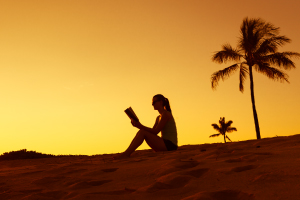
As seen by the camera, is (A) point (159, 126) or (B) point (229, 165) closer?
(B) point (229, 165)

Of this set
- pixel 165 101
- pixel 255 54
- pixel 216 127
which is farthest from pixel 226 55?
pixel 216 127

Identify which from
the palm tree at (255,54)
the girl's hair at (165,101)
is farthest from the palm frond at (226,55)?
the girl's hair at (165,101)

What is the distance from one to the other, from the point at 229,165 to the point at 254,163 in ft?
0.77

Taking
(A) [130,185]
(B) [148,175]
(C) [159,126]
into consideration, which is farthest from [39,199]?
(C) [159,126]

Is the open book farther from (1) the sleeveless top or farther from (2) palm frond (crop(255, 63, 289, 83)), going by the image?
(2) palm frond (crop(255, 63, 289, 83))

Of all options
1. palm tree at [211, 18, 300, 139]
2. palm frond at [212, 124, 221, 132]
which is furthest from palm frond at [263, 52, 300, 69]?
palm frond at [212, 124, 221, 132]

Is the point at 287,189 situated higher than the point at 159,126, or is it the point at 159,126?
the point at 159,126

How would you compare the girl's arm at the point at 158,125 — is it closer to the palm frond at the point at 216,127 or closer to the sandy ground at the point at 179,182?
the sandy ground at the point at 179,182

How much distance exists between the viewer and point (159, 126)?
5973 millimetres

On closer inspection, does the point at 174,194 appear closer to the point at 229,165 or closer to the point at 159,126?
the point at 229,165

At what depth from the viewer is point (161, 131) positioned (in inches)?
243

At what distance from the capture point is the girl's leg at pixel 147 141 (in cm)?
576

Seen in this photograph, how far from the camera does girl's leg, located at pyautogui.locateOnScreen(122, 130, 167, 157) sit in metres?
5.76

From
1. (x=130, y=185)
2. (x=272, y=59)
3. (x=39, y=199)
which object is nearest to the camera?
(x=39, y=199)
